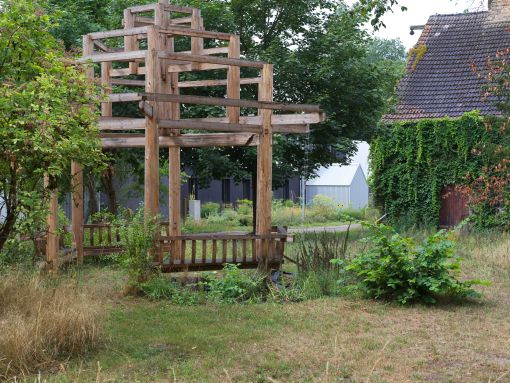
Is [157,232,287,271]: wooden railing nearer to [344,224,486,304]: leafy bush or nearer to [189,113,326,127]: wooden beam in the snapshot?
[344,224,486,304]: leafy bush

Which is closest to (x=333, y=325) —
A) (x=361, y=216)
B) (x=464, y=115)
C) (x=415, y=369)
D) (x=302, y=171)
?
(x=415, y=369)

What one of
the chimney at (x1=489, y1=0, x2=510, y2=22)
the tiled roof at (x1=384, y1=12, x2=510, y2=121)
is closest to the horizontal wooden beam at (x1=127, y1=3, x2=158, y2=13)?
the tiled roof at (x1=384, y1=12, x2=510, y2=121)

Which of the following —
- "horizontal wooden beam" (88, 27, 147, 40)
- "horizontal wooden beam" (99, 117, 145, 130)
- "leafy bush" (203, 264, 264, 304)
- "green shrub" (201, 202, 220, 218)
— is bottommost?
"leafy bush" (203, 264, 264, 304)

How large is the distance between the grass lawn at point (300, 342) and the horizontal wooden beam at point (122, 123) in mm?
2664

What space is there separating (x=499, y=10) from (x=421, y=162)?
6195 mm

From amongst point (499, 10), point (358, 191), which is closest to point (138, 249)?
point (499, 10)

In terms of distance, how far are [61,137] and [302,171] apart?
1346 cm

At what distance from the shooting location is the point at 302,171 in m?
20.4

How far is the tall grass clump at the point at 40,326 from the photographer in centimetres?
653

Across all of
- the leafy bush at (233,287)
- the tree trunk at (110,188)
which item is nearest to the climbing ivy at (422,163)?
the tree trunk at (110,188)

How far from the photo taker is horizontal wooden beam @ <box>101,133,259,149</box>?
12.8m

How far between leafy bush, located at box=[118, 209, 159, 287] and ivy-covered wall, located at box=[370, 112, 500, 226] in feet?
40.0

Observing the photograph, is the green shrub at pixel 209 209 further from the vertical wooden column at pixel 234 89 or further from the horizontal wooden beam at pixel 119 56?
the horizontal wooden beam at pixel 119 56

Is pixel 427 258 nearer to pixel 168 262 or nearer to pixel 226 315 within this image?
pixel 226 315
